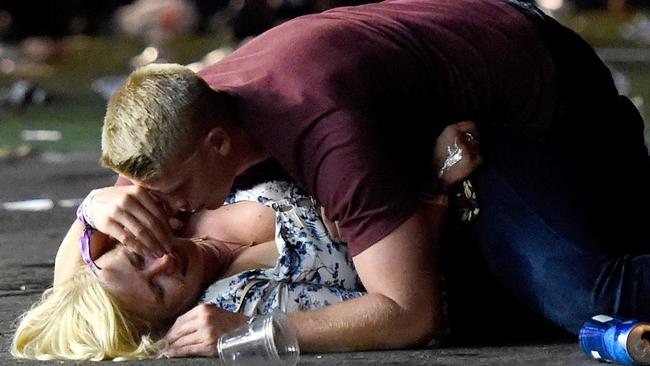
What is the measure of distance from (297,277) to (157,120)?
2.06 feet

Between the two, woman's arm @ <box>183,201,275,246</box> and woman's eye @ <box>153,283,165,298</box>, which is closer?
woman's eye @ <box>153,283,165,298</box>

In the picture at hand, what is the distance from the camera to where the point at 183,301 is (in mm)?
4496

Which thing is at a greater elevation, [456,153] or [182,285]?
[456,153]

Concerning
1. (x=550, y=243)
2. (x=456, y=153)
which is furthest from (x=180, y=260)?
(x=550, y=243)

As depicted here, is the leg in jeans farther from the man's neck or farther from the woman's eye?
the woman's eye

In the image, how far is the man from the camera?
416 cm

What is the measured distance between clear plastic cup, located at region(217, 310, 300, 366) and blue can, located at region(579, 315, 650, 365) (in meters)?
0.74

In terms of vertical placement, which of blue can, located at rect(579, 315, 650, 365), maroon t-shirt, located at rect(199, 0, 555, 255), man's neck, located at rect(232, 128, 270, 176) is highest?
maroon t-shirt, located at rect(199, 0, 555, 255)

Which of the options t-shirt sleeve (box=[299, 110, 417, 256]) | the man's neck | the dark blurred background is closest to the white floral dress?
the man's neck

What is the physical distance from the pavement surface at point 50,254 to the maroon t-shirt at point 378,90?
37cm

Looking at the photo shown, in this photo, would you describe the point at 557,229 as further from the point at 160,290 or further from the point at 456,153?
the point at 160,290

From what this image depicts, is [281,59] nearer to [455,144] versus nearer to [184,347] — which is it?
[455,144]

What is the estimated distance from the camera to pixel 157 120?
13.7 feet

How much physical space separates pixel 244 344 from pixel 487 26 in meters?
1.12
